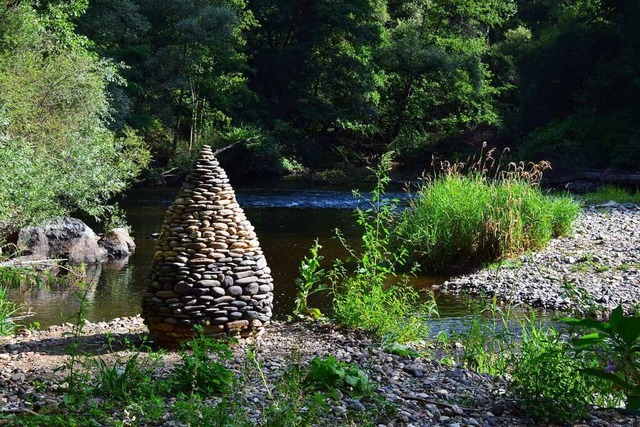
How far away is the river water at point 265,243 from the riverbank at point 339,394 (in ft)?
1.74

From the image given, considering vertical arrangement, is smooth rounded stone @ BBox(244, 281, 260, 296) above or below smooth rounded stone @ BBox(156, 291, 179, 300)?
above

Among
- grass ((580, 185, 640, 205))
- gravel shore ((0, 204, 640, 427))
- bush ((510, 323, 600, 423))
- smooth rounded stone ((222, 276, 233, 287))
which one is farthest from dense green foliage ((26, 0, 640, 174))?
bush ((510, 323, 600, 423))

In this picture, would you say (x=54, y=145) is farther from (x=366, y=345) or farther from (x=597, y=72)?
(x=597, y=72)

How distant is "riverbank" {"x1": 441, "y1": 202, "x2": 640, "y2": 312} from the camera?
356 inches

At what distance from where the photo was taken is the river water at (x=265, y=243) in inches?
357

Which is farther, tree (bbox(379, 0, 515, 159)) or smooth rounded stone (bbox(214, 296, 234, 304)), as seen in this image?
tree (bbox(379, 0, 515, 159))

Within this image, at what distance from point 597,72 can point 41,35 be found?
727 inches

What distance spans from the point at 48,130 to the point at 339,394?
12477 mm

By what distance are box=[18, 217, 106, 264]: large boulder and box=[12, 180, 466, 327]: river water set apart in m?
0.52

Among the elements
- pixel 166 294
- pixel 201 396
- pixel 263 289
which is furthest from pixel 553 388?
pixel 166 294

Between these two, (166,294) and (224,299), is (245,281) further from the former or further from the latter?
(166,294)

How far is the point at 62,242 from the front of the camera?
12391 millimetres

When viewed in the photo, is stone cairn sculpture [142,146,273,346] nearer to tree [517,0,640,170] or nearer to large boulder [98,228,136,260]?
large boulder [98,228,136,260]

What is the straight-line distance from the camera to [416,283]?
1059cm
